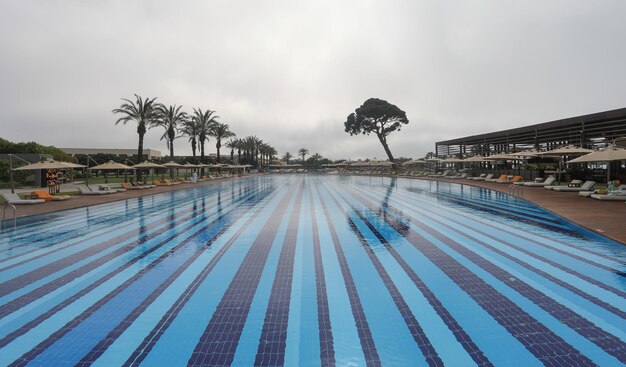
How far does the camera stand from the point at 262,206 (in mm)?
13406

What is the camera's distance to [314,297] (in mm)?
4316

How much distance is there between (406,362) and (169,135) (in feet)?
114

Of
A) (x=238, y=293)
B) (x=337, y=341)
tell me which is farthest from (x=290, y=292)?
(x=337, y=341)

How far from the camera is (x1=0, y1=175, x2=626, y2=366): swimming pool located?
3.03 metres

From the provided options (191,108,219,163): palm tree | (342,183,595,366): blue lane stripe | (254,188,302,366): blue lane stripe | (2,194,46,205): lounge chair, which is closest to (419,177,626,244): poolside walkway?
(342,183,595,366): blue lane stripe

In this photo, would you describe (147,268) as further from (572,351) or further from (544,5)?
(544,5)

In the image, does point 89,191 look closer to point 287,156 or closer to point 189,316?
point 189,316

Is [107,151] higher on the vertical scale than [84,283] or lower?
higher

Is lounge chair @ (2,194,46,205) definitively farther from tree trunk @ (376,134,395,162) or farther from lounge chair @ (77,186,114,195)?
tree trunk @ (376,134,395,162)

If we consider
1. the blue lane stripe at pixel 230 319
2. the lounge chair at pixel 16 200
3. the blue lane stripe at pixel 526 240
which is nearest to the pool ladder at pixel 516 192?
the blue lane stripe at pixel 526 240

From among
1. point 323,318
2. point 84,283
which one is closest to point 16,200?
point 84,283

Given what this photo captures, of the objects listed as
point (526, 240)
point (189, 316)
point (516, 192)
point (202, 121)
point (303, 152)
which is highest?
point (202, 121)

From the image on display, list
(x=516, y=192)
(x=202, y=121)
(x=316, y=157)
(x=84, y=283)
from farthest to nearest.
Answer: (x=316, y=157)
(x=202, y=121)
(x=516, y=192)
(x=84, y=283)

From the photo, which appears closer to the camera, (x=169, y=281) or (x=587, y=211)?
(x=169, y=281)
